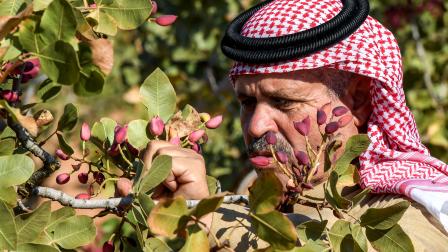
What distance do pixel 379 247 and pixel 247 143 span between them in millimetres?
788

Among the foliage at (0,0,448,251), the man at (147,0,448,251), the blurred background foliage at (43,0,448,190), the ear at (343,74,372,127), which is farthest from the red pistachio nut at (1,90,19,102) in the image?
the blurred background foliage at (43,0,448,190)

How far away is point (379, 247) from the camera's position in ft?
5.12

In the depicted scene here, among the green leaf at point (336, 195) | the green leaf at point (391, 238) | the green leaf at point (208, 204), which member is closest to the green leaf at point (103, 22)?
the green leaf at point (208, 204)

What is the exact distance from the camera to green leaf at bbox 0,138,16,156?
1.46 m

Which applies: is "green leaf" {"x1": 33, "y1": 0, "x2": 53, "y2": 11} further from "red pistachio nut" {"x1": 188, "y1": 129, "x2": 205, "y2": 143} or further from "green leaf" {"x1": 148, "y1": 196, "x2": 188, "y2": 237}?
"red pistachio nut" {"x1": 188, "y1": 129, "x2": 205, "y2": 143}

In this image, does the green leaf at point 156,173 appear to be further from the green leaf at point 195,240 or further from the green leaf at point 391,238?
the green leaf at point 391,238

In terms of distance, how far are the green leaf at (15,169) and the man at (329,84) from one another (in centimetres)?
83

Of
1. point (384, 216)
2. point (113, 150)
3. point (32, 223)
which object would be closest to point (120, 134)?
point (113, 150)

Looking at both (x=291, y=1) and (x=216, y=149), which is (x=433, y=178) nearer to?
(x=291, y=1)

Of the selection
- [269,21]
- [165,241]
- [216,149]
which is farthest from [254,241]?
[216,149]

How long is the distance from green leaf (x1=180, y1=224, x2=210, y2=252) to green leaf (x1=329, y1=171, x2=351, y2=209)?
0.81ft

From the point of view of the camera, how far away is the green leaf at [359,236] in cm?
151

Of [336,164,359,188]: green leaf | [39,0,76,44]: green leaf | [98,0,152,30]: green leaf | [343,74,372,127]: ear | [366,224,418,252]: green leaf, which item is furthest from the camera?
[343,74,372,127]: ear

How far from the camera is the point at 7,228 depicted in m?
1.33
